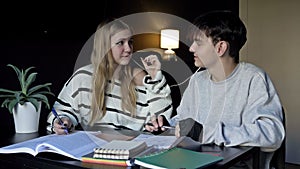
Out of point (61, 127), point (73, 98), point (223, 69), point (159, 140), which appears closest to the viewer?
point (159, 140)

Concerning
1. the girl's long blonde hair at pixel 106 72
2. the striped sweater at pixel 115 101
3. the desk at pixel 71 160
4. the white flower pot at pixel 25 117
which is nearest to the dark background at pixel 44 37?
the white flower pot at pixel 25 117

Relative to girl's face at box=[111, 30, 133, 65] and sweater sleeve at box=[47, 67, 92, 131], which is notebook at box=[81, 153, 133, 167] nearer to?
sweater sleeve at box=[47, 67, 92, 131]

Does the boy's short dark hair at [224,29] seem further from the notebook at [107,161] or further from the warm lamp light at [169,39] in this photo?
the warm lamp light at [169,39]

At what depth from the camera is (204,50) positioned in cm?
135

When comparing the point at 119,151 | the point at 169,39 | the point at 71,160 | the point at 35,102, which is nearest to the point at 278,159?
the point at 119,151

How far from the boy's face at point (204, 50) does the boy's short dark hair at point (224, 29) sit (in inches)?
0.6

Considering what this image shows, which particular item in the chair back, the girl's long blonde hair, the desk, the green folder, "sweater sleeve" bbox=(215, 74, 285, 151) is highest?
the girl's long blonde hair

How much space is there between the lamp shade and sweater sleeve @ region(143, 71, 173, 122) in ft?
5.26

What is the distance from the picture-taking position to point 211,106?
4.39 ft

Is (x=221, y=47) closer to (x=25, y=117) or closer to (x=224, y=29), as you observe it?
(x=224, y=29)

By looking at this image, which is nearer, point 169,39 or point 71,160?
point 71,160

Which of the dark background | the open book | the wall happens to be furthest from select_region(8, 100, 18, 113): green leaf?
the wall

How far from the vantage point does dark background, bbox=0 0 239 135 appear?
1559 millimetres

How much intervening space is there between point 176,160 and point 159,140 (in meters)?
0.26
